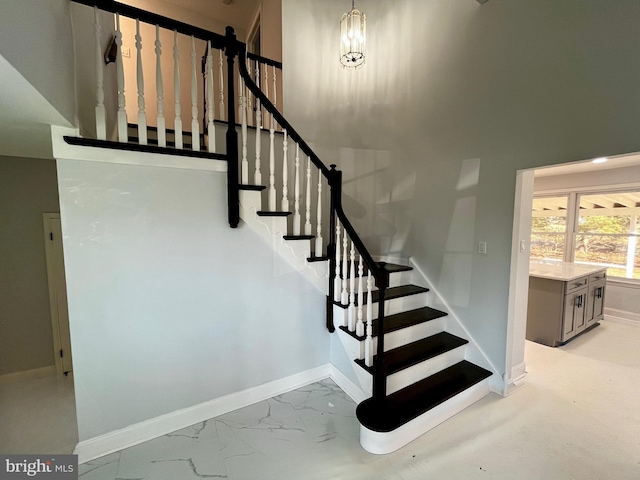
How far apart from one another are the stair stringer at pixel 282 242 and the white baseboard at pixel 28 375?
2809 mm

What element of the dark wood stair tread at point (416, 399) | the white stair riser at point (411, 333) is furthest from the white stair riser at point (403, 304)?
the dark wood stair tread at point (416, 399)

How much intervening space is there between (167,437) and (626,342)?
5315 mm

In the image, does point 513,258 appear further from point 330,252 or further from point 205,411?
point 205,411

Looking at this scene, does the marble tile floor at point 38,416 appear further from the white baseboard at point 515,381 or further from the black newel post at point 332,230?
the white baseboard at point 515,381

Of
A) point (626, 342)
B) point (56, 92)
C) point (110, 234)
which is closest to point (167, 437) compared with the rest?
point (110, 234)

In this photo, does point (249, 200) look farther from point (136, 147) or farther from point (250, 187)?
point (136, 147)

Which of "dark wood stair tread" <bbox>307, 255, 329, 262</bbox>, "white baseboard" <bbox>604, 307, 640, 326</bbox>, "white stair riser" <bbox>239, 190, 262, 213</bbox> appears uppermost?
"white stair riser" <bbox>239, 190, 262, 213</bbox>

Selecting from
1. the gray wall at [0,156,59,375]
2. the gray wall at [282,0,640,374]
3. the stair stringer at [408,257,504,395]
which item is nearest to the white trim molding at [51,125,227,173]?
the gray wall at [0,156,59,375]

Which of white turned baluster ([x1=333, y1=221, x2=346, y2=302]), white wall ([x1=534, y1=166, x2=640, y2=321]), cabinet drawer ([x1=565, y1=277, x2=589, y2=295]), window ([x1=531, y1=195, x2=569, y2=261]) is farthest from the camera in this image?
window ([x1=531, y1=195, x2=569, y2=261])

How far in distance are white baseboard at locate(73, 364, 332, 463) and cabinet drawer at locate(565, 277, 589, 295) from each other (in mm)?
3167

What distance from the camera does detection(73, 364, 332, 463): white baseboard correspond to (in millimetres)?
1835

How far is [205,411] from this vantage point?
218 cm

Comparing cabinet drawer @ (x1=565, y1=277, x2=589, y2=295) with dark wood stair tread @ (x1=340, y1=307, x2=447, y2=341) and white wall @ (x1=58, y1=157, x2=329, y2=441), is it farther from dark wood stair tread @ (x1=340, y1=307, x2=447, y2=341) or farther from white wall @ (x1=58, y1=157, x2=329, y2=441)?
white wall @ (x1=58, y1=157, x2=329, y2=441)

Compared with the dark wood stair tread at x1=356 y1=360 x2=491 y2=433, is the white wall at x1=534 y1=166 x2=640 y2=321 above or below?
above
